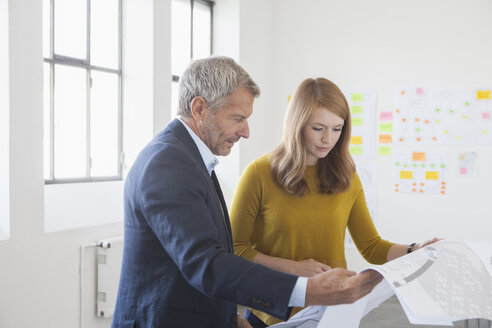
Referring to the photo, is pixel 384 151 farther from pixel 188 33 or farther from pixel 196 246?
pixel 196 246

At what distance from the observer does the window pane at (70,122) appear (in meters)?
→ 3.27

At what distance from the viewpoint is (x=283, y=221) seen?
1.68 metres

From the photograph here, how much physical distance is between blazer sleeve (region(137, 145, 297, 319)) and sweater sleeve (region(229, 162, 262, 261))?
61 cm

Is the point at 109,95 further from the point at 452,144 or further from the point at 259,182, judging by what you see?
the point at 452,144

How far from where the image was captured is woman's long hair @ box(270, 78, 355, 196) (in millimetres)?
1709

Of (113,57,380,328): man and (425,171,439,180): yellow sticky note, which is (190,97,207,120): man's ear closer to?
(113,57,380,328): man

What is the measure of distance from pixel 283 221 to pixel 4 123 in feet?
5.36

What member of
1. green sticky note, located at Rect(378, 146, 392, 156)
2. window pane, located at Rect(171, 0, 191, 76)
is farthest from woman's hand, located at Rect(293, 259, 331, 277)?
green sticky note, located at Rect(378, 146, 392, 156)

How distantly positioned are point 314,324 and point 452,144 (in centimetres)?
341

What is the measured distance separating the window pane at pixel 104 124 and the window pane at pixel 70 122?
0.34 ft

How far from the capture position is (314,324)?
1332mm

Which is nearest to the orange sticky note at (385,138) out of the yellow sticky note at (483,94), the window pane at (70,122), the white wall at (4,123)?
the yellow sticky note at (483,94)

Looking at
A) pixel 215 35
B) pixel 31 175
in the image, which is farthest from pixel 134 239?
pixel 215 35

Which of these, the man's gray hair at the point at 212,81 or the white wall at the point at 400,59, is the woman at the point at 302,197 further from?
the white wall at the point at 400,59
